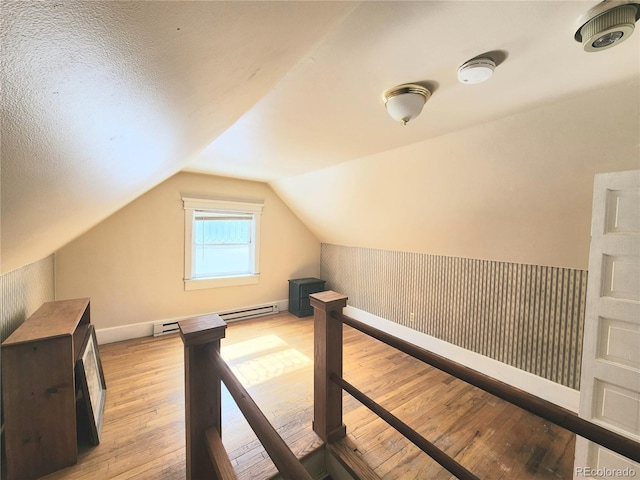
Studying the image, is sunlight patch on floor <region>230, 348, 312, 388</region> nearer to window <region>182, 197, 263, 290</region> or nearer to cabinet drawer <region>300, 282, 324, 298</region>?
cabinet drawer <region>300, 282, 324, 298</region>

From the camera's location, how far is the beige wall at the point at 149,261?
2.99 m

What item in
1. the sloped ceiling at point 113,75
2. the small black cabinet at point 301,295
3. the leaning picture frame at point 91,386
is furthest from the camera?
the small black cabinet at point 301,295

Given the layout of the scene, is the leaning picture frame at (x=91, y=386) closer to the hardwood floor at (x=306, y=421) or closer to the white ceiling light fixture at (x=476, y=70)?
the hardwood floor at (x=306, y=421)

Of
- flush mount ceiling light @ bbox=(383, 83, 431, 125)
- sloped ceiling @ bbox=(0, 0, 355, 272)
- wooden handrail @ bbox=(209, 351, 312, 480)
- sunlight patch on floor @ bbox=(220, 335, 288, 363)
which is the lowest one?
sunlight patch on floor @ bbox=(220, 335, 288, 363)

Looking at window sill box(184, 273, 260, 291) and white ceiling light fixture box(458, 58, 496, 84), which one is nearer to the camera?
white ceiling light fixture box(458, 58, 496, 84)

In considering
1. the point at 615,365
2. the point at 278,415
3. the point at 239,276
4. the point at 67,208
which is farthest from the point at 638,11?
the point at 239,276

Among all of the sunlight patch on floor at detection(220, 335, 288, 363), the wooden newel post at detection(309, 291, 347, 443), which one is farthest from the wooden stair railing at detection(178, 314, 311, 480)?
the sunlight patch on floor at detection(220, 335, 288, 363)

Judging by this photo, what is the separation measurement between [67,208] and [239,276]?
9.13ft

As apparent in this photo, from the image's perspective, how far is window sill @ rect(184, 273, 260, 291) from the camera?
11.8 ft

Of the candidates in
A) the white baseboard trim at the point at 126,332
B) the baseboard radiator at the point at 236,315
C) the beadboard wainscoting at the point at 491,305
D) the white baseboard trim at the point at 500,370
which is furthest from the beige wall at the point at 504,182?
the white baseboard trim at the point at 126,332

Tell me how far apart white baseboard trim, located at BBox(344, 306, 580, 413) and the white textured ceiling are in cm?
229

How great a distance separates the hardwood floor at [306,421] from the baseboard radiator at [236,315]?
1.31 feet

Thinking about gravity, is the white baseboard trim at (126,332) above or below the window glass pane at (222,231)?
below

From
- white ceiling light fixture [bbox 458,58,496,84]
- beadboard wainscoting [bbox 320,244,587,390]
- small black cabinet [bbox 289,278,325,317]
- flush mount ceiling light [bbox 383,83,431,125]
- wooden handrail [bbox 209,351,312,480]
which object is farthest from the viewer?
small black cabinet [bbox 289,278,325,317]
